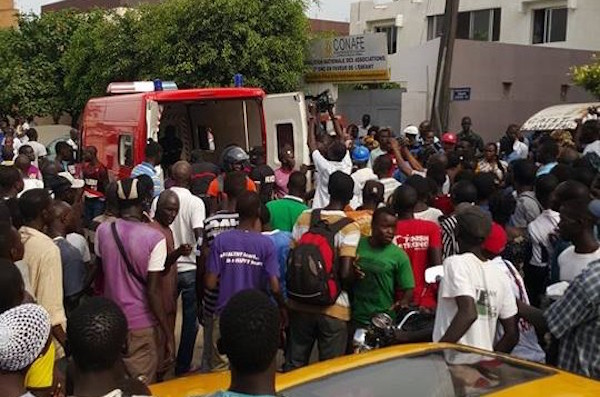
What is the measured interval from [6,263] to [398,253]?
238 cm

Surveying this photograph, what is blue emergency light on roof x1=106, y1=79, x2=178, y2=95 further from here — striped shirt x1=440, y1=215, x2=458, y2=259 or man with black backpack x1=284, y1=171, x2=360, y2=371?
man with black backpack x1=284, y1=171, x2=360, y2=371

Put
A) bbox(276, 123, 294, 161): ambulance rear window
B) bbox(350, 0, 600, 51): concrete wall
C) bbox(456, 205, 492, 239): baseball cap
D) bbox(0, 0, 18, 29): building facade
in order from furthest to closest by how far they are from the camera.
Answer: bbox(0, 0, 18, 29): building facade → bbox(350, 0, 600, 51): concrete wall → bbox(276, 123, 294, 161): ambulance rear window → bbox(456, 205, 492, 239): baseball cap

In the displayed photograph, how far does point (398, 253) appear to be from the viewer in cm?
474

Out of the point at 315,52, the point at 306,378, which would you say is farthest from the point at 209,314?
the point at 315,52

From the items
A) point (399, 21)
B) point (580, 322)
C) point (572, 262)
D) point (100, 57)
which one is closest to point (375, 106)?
Result: point (100, 57)

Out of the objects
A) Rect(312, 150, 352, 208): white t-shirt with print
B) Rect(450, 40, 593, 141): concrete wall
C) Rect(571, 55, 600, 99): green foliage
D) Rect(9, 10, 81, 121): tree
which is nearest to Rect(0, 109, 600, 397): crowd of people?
Rect(312, 150, 352, 208): white t-shirt with print

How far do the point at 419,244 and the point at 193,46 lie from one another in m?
12.3

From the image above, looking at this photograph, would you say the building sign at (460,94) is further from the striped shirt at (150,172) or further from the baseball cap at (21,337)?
the baseball cap at (21,337)

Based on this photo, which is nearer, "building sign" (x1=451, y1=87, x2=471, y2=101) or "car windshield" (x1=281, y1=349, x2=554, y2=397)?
"car windshield" (x1=281, y1=349, x2=554, y2=397)

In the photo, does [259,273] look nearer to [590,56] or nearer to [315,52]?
[315,52]

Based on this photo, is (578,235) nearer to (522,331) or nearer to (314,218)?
(522,331)

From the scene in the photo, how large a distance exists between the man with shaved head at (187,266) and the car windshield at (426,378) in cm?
268

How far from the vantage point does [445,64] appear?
1488 centimetres

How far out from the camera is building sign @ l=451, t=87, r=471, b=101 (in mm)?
17609
